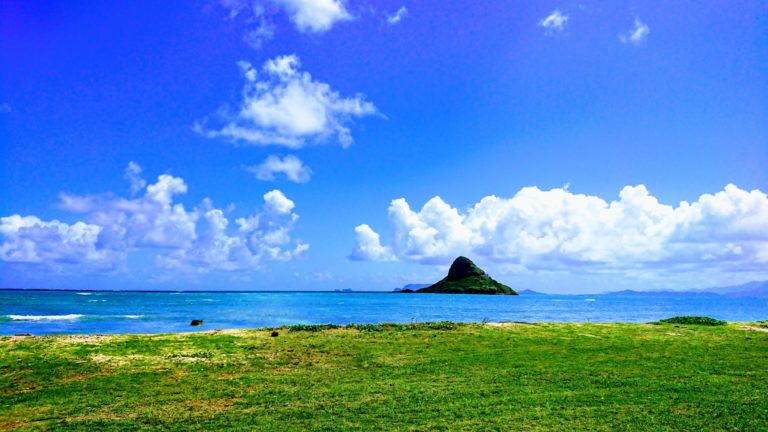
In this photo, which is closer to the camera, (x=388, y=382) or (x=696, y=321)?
(x=388, y=382)

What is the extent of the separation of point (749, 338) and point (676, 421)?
28.8m

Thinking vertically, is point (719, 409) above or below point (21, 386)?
above

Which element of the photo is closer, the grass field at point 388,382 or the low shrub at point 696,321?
the grass field at point 388,382

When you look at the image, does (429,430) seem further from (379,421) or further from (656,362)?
(656,362)

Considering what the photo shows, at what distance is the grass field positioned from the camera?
1820cm

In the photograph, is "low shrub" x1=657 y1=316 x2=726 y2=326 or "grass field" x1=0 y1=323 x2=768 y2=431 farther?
"low shrub" x1=657 y1=316 x2=726 y2=326

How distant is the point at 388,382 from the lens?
24438 mm

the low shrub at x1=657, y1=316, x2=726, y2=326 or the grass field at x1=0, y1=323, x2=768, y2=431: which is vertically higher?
the low shrub at x1=657, y1=316, x2=726, y2=326

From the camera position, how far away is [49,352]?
111 ft

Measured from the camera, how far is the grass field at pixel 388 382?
18.2 metres

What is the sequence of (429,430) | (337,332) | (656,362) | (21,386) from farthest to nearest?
(337,332), (656,362), (21,386), (429,430)

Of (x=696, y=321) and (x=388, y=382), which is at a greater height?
(x=696, y=321)

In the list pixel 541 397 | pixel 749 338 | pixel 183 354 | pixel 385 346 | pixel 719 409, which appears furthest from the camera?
pixel 749 338

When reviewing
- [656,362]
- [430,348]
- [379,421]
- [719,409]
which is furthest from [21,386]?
[656,362]
